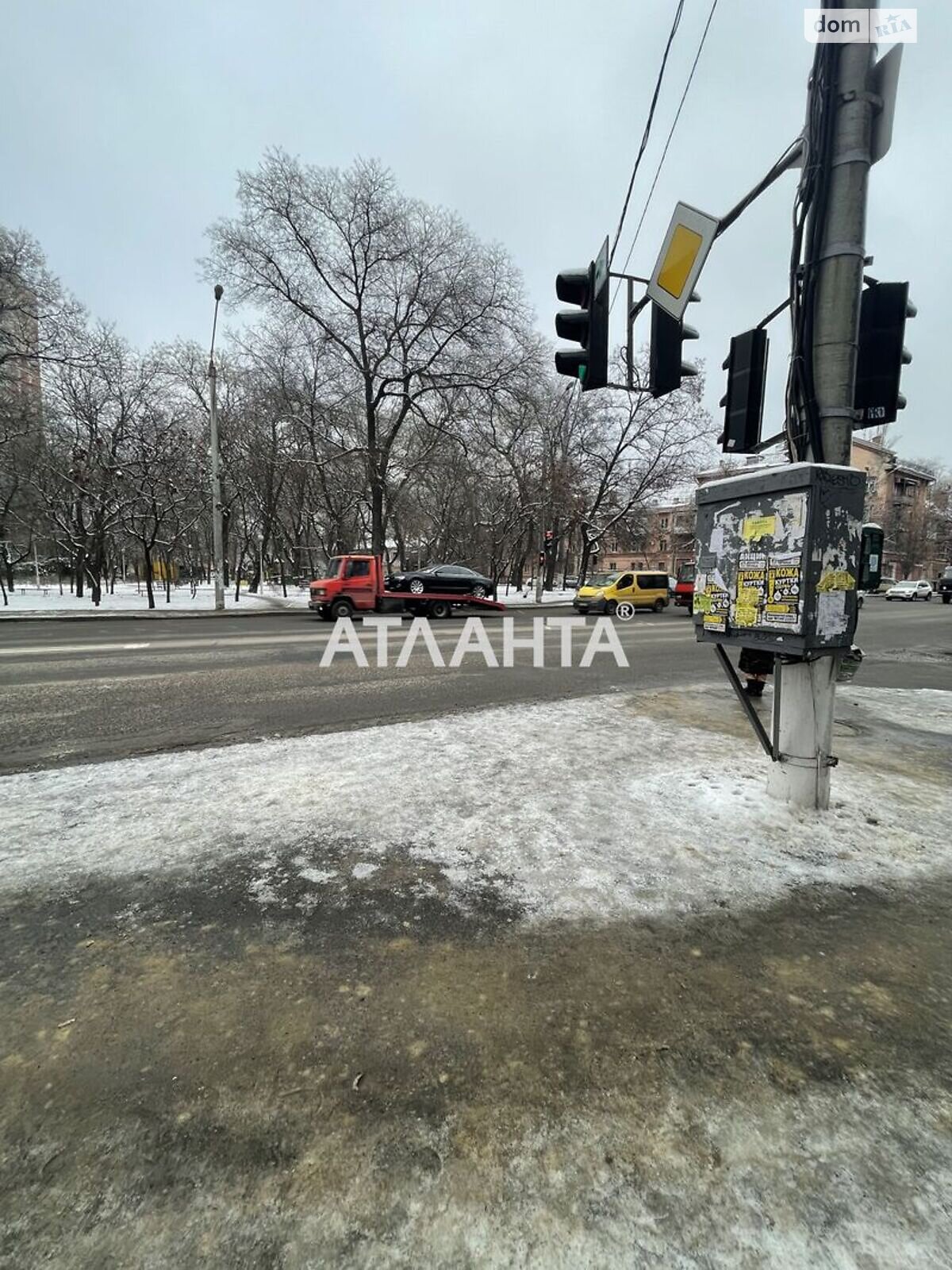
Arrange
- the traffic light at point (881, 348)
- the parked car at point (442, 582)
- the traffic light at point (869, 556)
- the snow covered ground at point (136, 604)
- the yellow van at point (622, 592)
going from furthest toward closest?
the yellow van at point (622, 592) → the parked car at point (442, 582) → the snow covered ground at point (136, 604) → the traffic light at point (881, 348) → the traffic light at point (869, 556)

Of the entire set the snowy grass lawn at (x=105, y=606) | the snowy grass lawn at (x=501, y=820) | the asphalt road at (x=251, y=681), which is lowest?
the snowy grass lawn at (x=501, y=820)

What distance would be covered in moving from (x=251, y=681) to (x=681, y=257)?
693cm

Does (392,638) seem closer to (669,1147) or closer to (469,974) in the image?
(469,974)

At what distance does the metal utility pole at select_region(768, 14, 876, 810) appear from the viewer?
3.41 m

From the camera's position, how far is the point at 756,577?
3529 millimetres

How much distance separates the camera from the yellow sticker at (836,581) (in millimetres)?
3262

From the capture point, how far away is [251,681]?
8227 mm

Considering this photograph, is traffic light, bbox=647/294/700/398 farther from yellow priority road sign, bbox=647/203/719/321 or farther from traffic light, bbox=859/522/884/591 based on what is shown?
traffic light, bbox=859/522/884/591

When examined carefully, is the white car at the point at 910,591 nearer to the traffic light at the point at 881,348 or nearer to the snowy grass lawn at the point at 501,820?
the snowy grass lawn at the point at 501,820

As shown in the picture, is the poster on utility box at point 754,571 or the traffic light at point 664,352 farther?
the traffic light at point 664,352

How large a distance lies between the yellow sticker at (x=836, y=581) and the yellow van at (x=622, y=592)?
73.8 feet

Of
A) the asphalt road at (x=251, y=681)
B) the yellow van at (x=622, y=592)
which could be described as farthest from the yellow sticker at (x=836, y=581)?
the yellow van at (x=622, y=592)

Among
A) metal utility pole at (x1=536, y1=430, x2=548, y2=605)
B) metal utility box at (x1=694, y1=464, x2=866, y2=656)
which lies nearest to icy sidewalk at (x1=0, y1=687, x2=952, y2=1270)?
metal utility box at (x1=694, y1=464, x2=866, y2=656)

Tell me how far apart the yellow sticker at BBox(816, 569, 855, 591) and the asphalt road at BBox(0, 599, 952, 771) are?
4219mm
